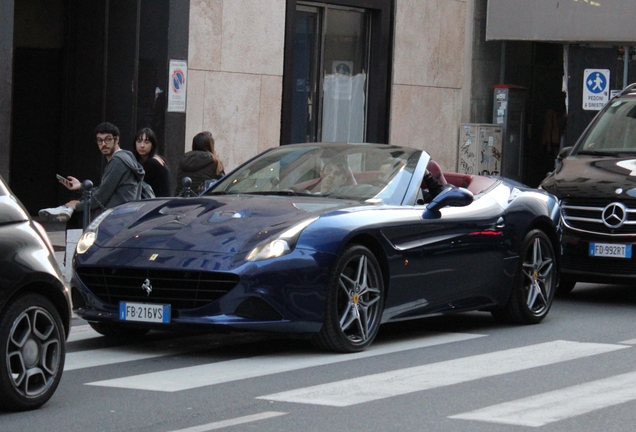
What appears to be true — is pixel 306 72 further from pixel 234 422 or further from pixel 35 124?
pixel 234 422

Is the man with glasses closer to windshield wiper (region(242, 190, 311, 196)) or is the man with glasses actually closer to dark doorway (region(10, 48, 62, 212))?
windshield wiper (region(242, 190, 311, 196))

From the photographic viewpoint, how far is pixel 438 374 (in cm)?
826

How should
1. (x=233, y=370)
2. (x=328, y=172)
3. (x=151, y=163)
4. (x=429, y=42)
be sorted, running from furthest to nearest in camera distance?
1. (x=429, y=42)
2. (x=151, y=163)
3. (x=328, y=172)
4. (x=233, y=370)

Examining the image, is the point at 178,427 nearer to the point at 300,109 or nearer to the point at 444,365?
the point at 444,365

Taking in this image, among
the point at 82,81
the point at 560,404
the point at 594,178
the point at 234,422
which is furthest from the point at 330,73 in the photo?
the point at 234,422

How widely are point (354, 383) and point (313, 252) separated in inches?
41.9

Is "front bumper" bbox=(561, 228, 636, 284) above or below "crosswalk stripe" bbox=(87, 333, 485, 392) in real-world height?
above

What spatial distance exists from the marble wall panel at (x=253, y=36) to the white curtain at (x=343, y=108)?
1712mm

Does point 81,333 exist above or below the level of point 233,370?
below

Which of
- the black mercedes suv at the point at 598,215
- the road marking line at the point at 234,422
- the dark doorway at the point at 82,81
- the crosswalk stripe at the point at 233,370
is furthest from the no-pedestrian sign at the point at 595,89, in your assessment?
the road marking line at the point at 234,422

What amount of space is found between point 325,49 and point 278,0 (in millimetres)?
1670

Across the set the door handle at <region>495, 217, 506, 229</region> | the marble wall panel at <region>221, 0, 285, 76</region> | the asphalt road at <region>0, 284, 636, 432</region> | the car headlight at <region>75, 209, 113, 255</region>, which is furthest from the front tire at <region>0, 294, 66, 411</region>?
the marble wall panel at <region>221, 0, 285, 76</region>

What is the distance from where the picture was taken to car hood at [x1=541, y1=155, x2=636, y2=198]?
12.6 meters

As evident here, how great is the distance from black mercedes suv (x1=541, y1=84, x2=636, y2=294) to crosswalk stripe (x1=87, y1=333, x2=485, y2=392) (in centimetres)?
368
